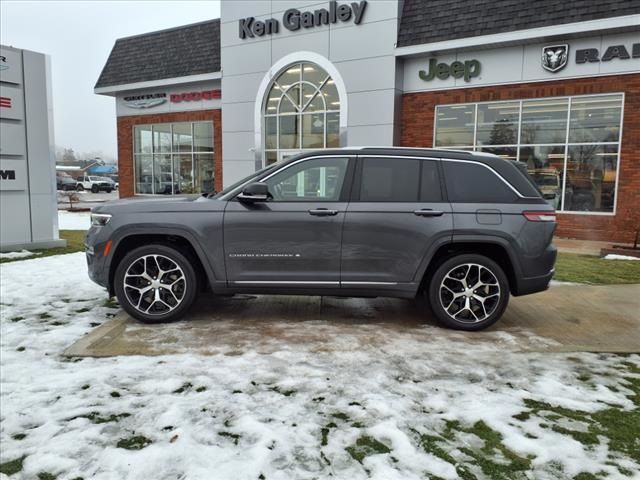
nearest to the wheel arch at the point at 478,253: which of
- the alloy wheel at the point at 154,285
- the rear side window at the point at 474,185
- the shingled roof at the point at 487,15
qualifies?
the rear side window at the point at 474,185

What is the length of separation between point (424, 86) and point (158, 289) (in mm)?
11762

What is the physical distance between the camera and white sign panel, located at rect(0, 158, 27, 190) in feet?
32.9

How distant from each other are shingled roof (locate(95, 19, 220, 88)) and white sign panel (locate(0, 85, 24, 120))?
8.81 m

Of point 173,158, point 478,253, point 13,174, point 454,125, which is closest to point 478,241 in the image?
point 478,253

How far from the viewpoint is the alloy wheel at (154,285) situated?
5207 millimetres

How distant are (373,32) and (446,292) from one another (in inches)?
462

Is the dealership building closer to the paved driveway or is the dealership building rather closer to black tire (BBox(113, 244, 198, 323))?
the paved driveway

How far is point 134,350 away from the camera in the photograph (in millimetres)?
4457

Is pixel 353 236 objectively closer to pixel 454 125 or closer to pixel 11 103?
pixel 11 103

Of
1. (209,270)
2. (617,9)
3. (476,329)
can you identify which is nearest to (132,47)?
(617,9)

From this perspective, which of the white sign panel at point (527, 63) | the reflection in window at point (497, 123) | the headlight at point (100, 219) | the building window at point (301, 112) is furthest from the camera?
the building window at point (301, 112)

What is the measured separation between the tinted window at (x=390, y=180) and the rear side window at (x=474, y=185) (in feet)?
1.12

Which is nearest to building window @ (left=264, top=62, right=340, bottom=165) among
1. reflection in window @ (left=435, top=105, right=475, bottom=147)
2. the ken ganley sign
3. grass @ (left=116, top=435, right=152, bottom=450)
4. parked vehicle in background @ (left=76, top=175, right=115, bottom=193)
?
the ken ganley sign

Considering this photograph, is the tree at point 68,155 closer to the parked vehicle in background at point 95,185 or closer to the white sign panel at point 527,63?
the parked vehicle in background at point 95,185
